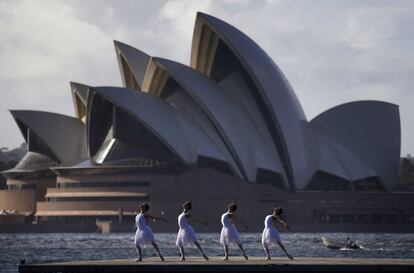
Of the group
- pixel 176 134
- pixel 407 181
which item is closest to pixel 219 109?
pixel 176 134

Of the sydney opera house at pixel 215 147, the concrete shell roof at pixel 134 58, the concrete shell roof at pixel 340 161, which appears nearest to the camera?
the sydney opera house at pixel 215 147

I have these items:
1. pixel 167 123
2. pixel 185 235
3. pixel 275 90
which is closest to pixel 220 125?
pixel 167 123

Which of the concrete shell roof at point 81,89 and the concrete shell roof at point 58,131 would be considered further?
the concrete shell roof at point 81,89

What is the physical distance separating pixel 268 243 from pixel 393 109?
95512mm

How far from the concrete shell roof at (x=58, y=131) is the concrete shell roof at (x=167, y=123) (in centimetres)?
906

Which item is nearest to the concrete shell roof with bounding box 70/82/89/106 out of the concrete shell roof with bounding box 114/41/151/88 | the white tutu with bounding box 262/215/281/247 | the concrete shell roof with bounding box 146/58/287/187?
the concrete shell roof with bounding box 114/41/151/88

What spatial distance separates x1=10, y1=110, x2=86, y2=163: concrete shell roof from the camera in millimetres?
124562

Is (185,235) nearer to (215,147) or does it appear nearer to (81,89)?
(215,147)

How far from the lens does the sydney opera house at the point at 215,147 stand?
116 metres

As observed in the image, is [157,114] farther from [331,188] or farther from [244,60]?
[331,188]

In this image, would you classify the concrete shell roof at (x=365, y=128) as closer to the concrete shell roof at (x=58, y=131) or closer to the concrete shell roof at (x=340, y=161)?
the concrete shell roof at (x=340, y=161)
